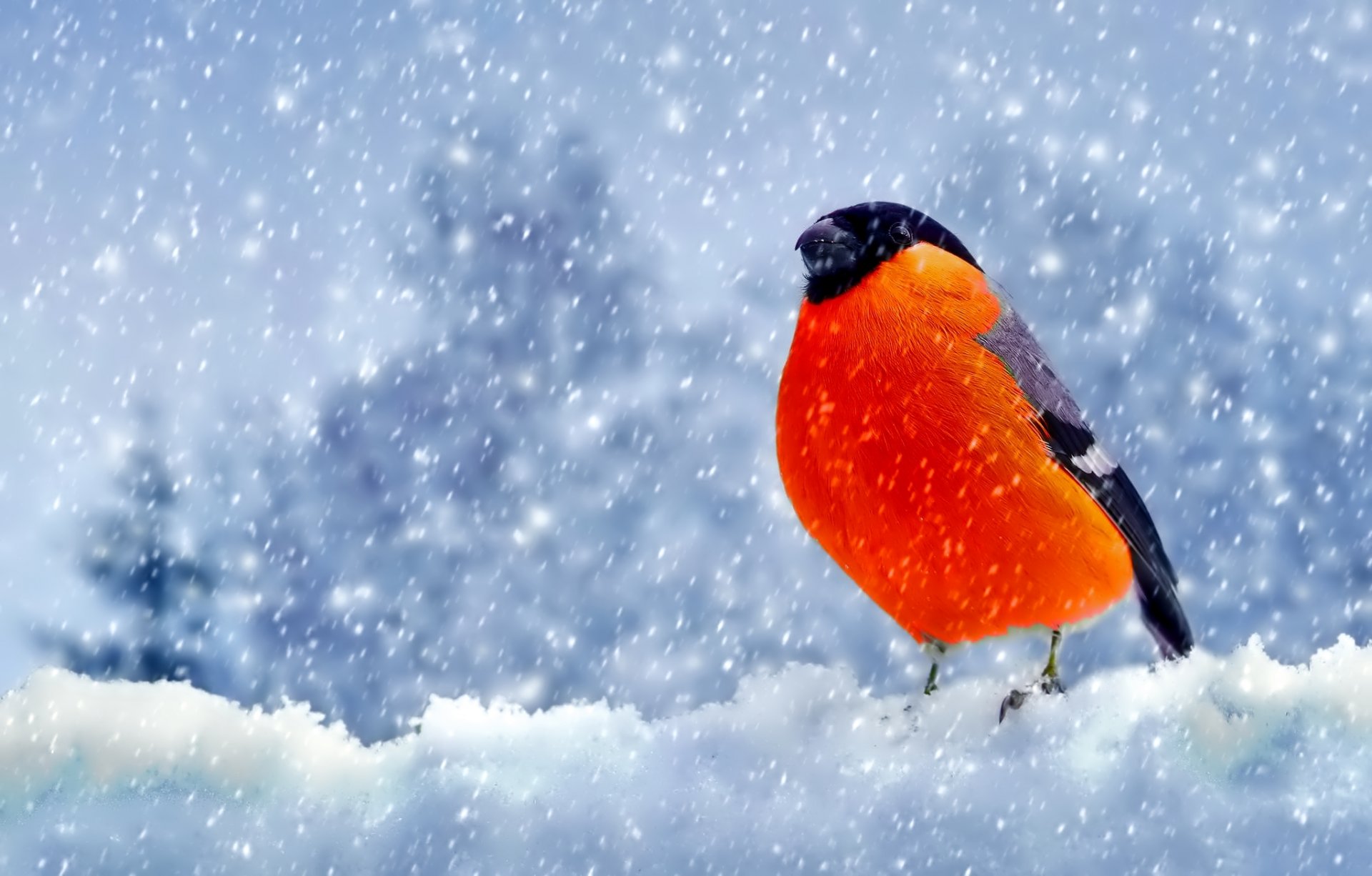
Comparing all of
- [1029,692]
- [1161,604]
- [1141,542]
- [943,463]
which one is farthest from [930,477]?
[1161,604]

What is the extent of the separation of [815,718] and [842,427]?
69cm

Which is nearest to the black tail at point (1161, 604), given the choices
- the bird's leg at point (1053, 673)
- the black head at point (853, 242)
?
the bird's leg at point (1053, 673)

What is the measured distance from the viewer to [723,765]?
8.09 ft

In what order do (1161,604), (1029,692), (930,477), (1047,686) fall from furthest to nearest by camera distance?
(1161,604), (1047,686), (1029,692), (930,477)

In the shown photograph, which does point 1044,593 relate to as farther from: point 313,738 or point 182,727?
point 182,727

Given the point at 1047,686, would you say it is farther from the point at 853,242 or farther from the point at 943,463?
the point at 853,242

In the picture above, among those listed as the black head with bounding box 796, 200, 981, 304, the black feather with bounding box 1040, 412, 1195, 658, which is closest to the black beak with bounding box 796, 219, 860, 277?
the black head with bounding box 796, 200, 981, 304

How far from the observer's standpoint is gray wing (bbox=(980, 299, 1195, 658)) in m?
2.74

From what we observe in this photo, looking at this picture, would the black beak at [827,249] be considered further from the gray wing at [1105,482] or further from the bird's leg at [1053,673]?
the bird's leg at [1053,673]

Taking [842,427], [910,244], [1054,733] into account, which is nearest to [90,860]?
[842,427]

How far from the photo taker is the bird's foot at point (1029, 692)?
258 centimetres

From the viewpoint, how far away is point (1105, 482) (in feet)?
9.09

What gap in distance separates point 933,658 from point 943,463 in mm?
691

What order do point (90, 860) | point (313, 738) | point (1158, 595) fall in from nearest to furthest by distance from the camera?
point (90, 860)
point (313, 738)
point (1158, 595)
